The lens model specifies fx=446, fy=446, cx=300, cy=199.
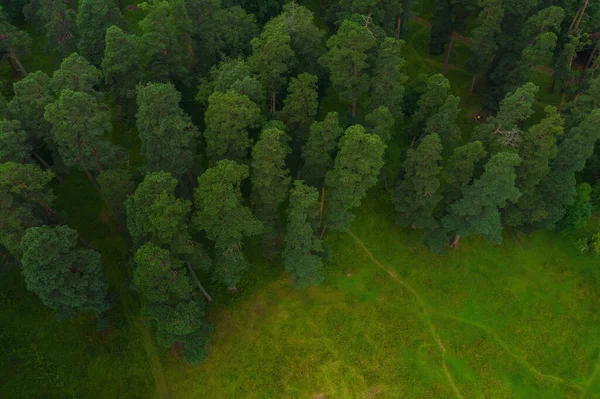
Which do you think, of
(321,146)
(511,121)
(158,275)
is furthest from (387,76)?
(158,275)

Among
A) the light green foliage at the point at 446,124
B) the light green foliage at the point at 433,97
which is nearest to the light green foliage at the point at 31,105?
the light green foliage at the point at 446,124

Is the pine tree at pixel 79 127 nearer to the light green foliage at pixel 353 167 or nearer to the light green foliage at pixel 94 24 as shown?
the light green foliage at pixel 94 24

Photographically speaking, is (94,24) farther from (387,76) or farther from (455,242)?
(455,242)

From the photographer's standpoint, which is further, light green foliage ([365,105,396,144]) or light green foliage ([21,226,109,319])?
light green foliage ([365,105,396,144])

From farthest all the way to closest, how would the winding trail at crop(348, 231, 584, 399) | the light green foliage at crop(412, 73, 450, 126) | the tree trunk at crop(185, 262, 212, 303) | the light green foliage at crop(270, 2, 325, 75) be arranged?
the light green foliage at crop(270, 2, 325, 75) → the light green foliage at crop(412, 73, 450, 126) → the winding trail at crop(348, 231, 584, 399) → the tree trunk at crop(185, 262, 212, 303)

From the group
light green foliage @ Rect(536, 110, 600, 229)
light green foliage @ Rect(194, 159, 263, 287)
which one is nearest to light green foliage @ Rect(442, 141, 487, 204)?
light green foliage @ Rect(536, 110, 600, 229)

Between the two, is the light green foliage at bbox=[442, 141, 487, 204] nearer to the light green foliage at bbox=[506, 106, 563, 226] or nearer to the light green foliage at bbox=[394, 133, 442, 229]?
the light green foliage at bbox=[394, 133, 442, 229]
